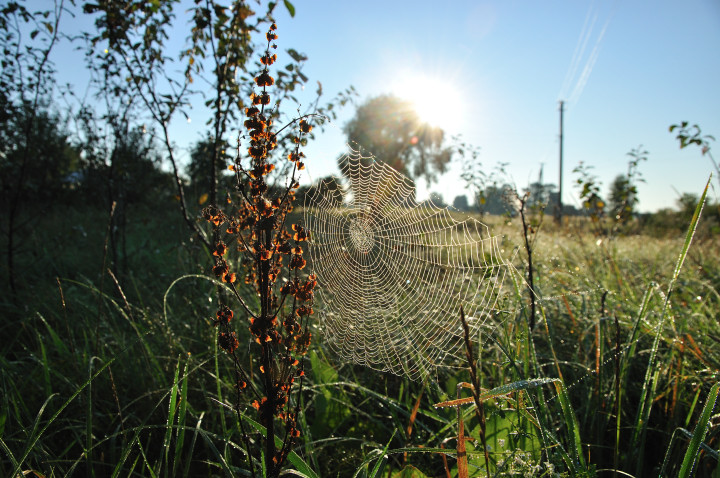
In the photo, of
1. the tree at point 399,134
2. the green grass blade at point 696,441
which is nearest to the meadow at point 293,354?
the green grass blade at point 696,441

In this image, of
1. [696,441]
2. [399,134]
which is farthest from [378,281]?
[399,134]

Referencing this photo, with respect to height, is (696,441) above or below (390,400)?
above

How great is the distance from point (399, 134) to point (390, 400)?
38591 mm

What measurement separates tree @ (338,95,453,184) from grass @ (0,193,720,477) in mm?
34436

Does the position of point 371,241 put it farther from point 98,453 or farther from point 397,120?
point 397,120

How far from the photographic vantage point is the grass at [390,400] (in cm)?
144

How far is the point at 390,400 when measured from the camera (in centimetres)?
191

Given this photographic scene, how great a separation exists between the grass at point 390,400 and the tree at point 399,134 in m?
34.4

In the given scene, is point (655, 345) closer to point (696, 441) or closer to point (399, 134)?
point (696, 441)

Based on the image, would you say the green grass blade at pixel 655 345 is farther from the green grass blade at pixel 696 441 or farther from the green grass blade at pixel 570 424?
the green grass blade at pixel 696 441

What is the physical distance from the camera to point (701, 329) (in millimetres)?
2586

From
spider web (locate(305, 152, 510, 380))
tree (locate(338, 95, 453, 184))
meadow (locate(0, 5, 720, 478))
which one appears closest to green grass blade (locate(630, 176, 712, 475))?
meadow (locate(0, 5, 720, 478))

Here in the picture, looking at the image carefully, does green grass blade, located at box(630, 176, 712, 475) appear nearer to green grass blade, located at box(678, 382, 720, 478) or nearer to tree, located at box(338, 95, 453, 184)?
green grass blade, located at box(678, 382, 720, 478)

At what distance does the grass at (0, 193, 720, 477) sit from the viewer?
56.6 inches
